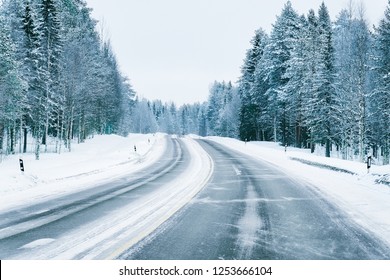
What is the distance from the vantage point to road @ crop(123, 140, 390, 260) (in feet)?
17.2

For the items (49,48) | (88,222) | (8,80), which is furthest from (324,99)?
(88,222)

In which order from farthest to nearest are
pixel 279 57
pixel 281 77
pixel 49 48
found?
pixel 279 57 < pixel 281 77 < pixel 49 48

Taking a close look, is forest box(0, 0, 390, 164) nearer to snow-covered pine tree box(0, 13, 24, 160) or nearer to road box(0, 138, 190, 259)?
snow-covered pine tree box(0, 13, 24, 160)

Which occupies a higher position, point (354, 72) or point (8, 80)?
point (354, 72)

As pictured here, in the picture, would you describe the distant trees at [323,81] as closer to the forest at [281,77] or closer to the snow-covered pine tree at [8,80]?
the forest at [281,77]

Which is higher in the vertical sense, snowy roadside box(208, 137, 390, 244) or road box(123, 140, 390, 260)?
snowy roadside box(208, 137, 390, 244)

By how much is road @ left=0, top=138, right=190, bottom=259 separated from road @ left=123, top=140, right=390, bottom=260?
1012 mm

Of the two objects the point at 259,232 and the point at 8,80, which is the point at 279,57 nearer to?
the point at 8,80

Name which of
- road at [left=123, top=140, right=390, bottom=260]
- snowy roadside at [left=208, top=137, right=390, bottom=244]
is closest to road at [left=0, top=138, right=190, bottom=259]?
road at [left=123, top=140, right=390, bottom=260]

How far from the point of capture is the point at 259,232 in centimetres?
641

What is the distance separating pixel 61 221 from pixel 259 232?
4.14m

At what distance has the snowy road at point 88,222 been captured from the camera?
537 centimetres

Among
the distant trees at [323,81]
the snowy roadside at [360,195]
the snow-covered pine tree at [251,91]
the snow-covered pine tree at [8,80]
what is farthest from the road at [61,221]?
the snow-covered pine tree at [251,91]
